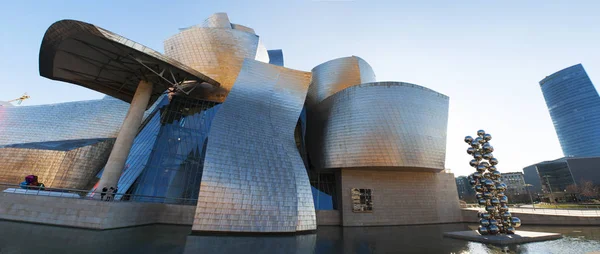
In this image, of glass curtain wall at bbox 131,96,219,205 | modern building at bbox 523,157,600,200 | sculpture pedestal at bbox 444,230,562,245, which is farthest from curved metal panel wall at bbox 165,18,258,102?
modern building at bbox 523,157,600,200

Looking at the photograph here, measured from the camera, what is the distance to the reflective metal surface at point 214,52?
22.2 metres

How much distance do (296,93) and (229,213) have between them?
37.4 feet

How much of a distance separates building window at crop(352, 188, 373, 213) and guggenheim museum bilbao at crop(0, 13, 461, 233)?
0.30 feet

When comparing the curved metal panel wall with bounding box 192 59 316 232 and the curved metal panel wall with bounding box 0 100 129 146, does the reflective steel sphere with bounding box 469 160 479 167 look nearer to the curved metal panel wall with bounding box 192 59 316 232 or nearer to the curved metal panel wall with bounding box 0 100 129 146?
the curved metal panel wall with bounding box 192 59 316 232

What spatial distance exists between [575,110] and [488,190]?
132342mm

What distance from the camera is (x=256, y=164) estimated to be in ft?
48.5

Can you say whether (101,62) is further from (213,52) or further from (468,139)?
(468,139)

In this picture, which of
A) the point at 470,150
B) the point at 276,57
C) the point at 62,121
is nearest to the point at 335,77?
the point at 276,57

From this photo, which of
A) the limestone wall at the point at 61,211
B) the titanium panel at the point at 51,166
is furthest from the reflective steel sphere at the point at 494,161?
the titanium panel at the point at 51,166

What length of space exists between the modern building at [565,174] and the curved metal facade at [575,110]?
3543cm

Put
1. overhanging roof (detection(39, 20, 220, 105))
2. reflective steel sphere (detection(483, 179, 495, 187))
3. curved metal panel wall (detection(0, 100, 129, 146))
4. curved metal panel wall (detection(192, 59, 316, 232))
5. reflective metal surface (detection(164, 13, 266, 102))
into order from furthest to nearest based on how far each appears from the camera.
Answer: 1. reflective metal surface (detection(164, 13, 266, 102))
2. curved metal panel wall (detection(0, 100, 129, 146))
3. overhanging roof (detection(39, 20, 220, 105))
4. curved metal panel wall (detection(192, 59, 316, 232))
5. reflective steel sphere (detection(483, 179, 495, 187))

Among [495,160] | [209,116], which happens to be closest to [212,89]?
[209,116]

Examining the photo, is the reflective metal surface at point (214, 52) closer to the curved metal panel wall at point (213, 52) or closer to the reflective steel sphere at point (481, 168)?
the curved metal panel wall at point (213, 52)

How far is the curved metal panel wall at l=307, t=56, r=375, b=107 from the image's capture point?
2675 cm
